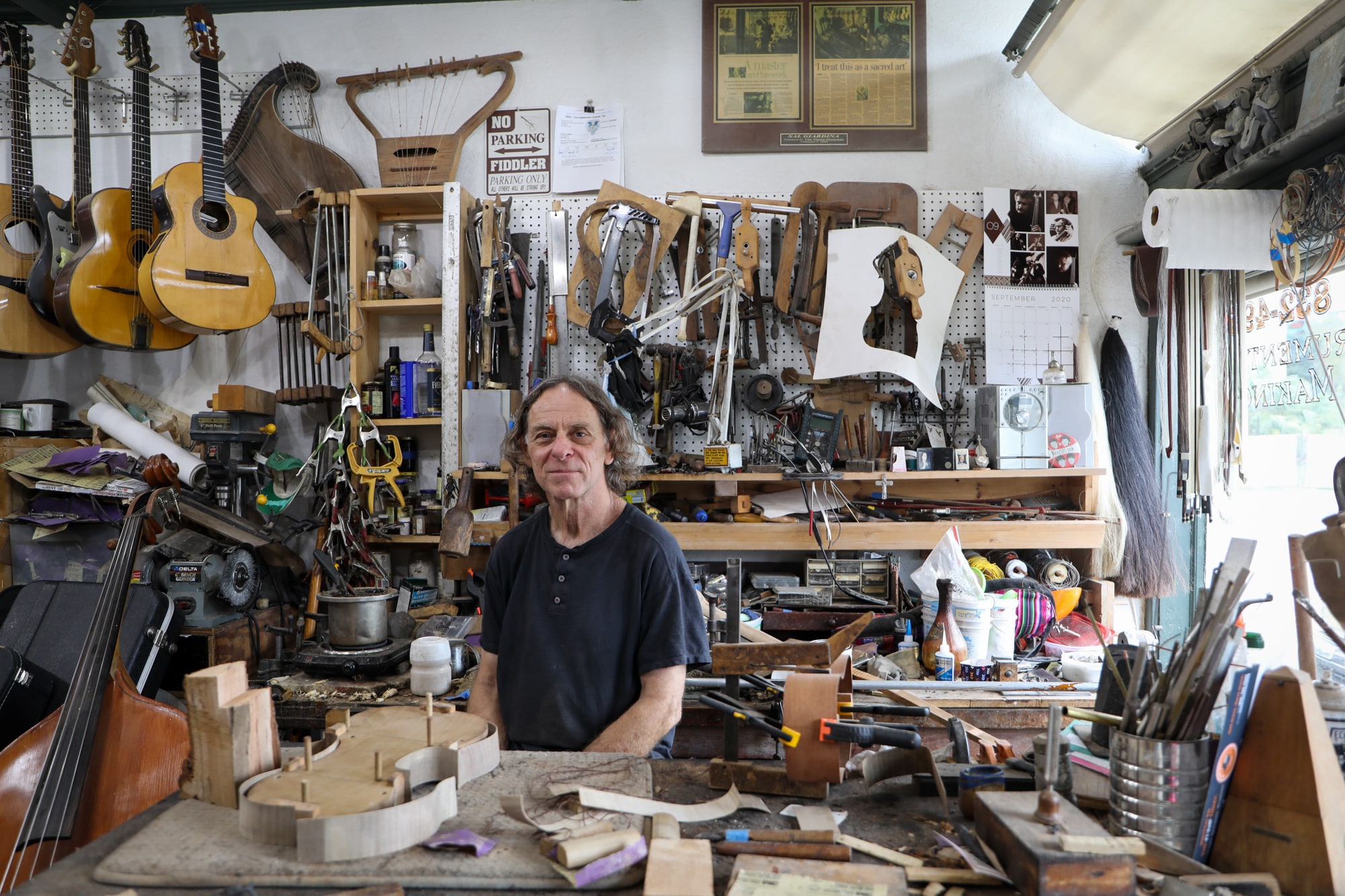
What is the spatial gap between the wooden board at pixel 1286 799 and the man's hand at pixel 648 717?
1.00 meters

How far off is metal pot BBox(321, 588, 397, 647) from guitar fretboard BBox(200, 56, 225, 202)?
1.81 meters

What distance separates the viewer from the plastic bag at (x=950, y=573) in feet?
9.11

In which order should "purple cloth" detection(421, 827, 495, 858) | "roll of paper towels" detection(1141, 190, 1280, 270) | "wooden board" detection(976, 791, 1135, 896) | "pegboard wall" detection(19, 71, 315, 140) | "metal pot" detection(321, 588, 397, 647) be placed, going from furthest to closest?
1. "pegboard wall" detection(19, 71, 315, 140)
2. "metal pot" detection(321, 588, 397, 647)
3. "roll of paper towels" detection(1141, 190, 1280, 270)
4. "purple cloth" detection(421, 827, 495, 858)
5. "wooden board" detection(976, 791, 1135, 896)

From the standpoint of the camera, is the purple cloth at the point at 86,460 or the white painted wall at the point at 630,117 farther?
the white painted wall at the point at 630,117

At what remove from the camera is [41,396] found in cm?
382

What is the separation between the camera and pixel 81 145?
11.8 ft

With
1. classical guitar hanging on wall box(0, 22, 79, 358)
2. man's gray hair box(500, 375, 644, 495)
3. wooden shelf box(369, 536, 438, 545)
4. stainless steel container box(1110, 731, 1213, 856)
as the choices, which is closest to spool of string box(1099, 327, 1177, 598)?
man's gray hair box(500, 375, 644, 495)

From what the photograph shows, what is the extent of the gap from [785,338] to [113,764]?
9.02 ft

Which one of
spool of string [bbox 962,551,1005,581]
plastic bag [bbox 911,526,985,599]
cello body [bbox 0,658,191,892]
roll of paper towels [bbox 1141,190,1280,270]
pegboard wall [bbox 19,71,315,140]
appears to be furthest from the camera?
pegboard wall [bbox 19,71,315,140]

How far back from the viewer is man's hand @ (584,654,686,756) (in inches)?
66.4

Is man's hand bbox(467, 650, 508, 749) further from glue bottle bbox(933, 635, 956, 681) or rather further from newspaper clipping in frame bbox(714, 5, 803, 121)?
newspaper clipping in frame bbox(714, 5, 803, 121)

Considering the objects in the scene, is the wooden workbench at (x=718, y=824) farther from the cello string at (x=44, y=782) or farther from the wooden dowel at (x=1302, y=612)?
the cello string at (x=44, y=782)

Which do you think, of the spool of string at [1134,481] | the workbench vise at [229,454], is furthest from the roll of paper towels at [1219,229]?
Answer: the workbench vise at [229,454]

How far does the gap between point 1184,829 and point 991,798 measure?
242 mm
